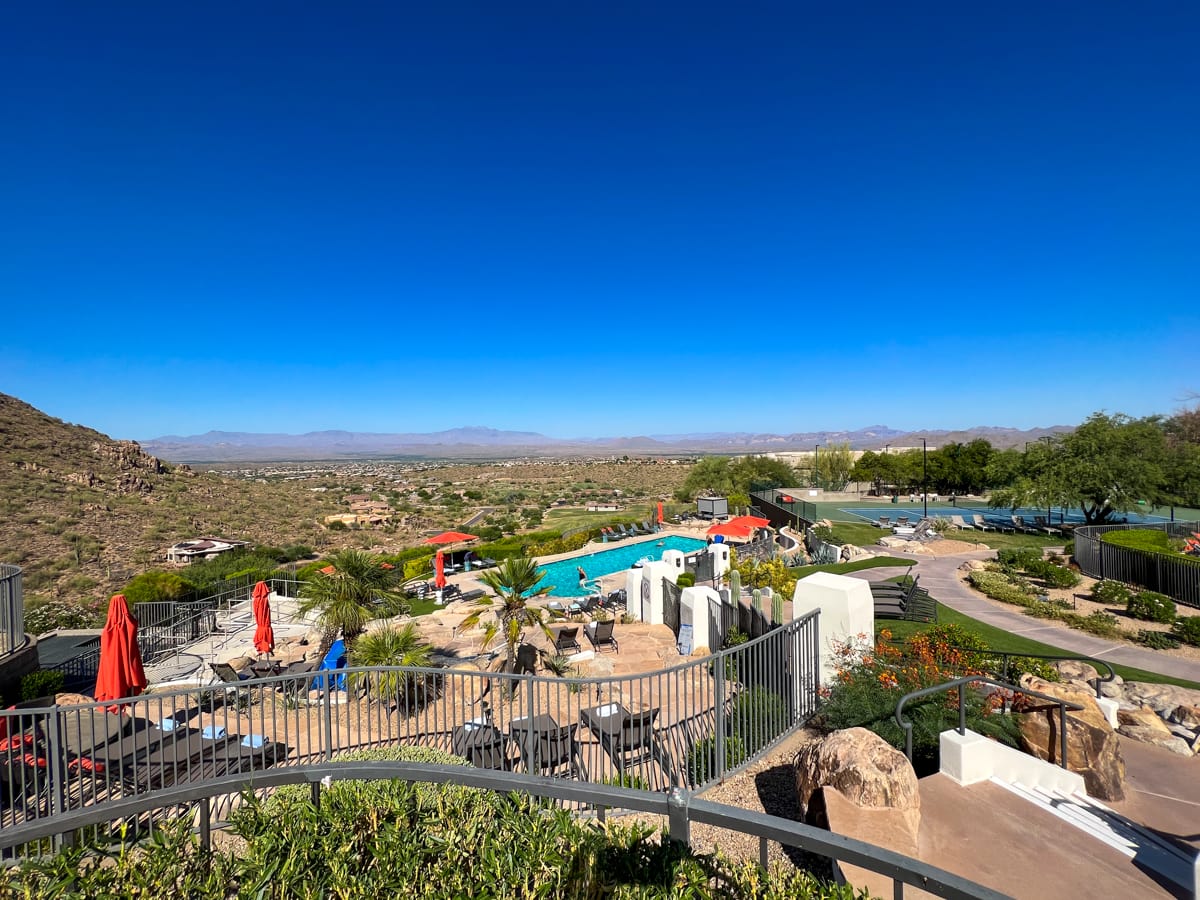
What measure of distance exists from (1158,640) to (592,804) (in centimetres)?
1455

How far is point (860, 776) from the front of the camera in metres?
4.86

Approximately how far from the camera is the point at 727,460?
59062mm

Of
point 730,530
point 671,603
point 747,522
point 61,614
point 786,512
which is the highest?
point 747,522

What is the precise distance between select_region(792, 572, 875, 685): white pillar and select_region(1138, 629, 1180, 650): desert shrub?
7.88 meters

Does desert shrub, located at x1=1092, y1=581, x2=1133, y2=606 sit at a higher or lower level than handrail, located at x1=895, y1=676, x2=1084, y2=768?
lower

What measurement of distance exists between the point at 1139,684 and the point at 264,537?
4412 cm

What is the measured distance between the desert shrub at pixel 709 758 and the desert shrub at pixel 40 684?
1152 centimetres

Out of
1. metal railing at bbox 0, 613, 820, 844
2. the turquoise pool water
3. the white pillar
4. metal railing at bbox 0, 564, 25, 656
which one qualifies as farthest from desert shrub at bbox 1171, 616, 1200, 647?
metal railing at bbox 0, 564, 25, 656

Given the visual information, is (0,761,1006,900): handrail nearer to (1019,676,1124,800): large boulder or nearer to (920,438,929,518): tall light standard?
(1019,676,1124,800): large boulder

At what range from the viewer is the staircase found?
4.36 metres

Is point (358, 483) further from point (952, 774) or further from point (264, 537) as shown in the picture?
point (952, 774)

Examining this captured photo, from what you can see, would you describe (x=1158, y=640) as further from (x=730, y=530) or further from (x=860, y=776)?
(x=730, y=530)

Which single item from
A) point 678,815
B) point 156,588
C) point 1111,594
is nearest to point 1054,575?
point 1111,594

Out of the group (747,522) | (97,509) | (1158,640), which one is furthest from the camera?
(97,509)
